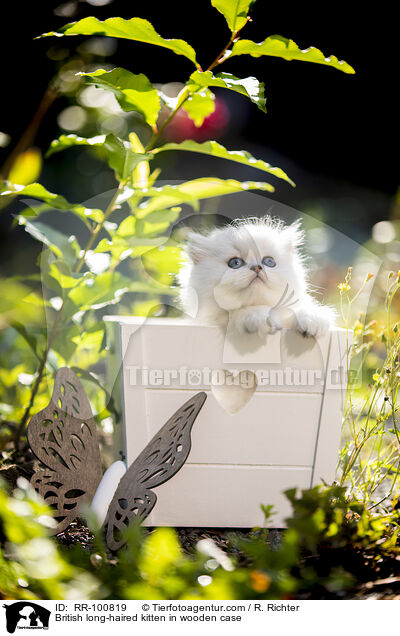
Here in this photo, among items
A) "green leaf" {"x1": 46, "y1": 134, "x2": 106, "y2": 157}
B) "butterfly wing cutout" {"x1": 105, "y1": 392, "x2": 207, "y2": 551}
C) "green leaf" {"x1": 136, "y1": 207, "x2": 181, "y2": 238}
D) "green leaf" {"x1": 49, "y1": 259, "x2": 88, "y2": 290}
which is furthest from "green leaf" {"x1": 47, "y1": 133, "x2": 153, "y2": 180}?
"butterfly wing cutout" {"x1": 105, "y1": 392, "x2": 207, "y2": 551}

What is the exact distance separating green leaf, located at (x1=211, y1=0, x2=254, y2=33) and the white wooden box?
0.52m

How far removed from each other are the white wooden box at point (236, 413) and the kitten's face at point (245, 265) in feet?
0.21

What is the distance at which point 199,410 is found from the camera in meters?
0.81

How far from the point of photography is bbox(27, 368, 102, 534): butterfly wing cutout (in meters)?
0.78

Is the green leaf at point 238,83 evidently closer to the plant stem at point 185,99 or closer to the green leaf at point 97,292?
the plant stem at point 185,99

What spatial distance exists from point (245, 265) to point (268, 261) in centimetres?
4

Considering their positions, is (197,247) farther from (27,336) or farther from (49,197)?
(27,336)

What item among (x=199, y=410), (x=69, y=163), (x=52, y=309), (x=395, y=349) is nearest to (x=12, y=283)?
(x=52, y=309)

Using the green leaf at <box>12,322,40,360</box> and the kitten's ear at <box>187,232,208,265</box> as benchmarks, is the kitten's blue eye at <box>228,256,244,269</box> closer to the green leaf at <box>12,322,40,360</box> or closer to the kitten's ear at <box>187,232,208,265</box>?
the kitten's ear at <box>187,232,208,265</box>

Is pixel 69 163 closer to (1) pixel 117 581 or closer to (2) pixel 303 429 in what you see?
(2) pixel 303 429
